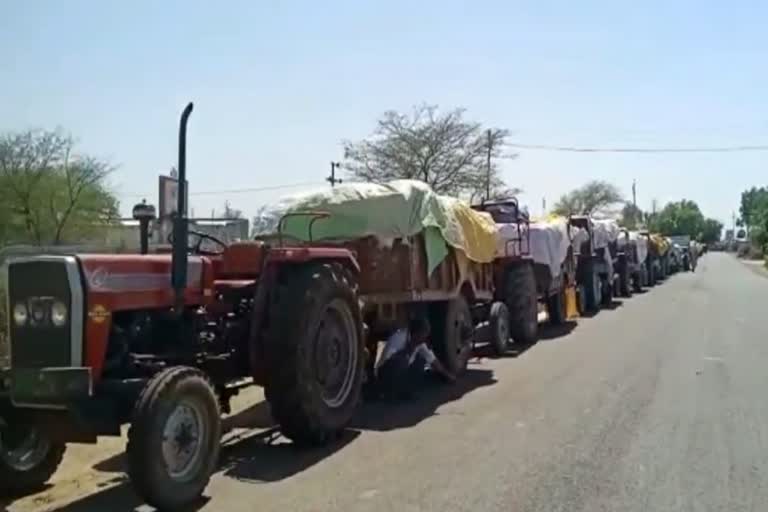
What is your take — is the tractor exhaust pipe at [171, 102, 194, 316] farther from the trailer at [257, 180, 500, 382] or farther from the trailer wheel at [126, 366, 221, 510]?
the trailer at [257, 180, 500, 382]

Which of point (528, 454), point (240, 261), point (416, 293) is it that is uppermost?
point (240, 261)

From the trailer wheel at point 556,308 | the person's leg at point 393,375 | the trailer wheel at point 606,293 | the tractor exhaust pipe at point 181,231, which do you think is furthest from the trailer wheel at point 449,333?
the trailer wheel at point 606,293

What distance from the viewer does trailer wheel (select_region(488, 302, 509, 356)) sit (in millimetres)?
14716

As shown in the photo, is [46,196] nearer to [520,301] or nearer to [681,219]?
[520,301]

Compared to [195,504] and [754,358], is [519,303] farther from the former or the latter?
[195,504]

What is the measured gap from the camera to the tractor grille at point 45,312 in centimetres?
596

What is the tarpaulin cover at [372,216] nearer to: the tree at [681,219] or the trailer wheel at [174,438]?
the trailer wheel at [174,438]

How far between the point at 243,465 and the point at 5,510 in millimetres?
1887

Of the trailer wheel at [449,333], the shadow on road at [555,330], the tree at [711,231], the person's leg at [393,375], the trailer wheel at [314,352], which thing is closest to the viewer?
the trailer wheel at [314,352]

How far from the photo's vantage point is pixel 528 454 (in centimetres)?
768

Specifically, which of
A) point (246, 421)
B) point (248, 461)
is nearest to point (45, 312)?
point (248, 461)

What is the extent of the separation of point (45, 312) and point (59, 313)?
0.12 m

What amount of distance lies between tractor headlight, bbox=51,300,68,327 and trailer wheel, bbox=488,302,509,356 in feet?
31.2

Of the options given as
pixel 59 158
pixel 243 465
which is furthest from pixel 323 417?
pixel 59 158
